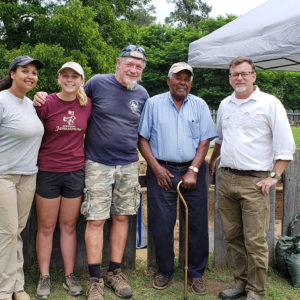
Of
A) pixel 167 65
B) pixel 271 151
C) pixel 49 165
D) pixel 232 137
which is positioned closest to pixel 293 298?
pixel 271 151

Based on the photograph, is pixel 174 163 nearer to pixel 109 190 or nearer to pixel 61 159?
pixel 109 190

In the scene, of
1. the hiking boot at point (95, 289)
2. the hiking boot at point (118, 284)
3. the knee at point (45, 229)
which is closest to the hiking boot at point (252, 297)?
the hiking boot at point (118, 284)

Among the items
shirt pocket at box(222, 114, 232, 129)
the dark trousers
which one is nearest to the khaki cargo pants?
the dark trousers

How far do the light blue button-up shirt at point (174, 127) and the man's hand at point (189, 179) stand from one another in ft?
0.46

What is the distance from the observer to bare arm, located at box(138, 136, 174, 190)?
10.9 feet

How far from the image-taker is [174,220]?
137 inches

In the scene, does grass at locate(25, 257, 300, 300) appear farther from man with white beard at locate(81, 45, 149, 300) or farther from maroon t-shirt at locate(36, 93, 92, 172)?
maroon t-shirt at locate(36, 93, 92, 172)

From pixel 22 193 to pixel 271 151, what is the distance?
6.93 feet

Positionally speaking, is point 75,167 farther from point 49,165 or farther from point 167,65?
point 167,65

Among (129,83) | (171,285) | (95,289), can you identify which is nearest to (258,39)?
(129,83)

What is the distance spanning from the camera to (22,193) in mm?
2947

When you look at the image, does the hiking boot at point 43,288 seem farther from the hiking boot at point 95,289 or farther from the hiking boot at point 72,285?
the hiking boot at point 95,289

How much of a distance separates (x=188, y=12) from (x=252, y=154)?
1664 inches

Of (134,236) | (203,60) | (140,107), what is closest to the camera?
(140,107)
